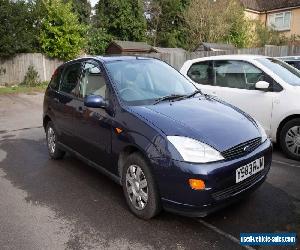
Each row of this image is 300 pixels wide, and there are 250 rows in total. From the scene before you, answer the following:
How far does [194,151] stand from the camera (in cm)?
367

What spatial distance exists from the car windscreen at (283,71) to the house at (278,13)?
102ft

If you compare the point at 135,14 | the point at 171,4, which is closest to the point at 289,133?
the point at 135,14

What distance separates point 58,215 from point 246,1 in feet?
133

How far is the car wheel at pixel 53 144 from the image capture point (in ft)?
20.9

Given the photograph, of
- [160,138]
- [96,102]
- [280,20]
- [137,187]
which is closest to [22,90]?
[96,102]

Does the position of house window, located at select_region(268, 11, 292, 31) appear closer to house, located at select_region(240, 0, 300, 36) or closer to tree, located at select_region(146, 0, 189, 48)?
house, located at select_region(240, 0, 300, 36)

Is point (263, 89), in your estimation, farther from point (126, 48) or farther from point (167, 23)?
point (167, 23)

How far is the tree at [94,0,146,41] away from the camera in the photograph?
3281 cm

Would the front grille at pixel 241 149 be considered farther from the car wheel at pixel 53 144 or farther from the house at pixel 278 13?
the house at pixel 278 13

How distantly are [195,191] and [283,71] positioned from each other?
164 inches

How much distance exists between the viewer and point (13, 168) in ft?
20.5

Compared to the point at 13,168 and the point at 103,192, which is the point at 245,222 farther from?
the point at 13,168

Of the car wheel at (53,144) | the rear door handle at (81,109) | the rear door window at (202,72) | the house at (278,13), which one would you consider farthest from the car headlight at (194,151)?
the house at (278,13)

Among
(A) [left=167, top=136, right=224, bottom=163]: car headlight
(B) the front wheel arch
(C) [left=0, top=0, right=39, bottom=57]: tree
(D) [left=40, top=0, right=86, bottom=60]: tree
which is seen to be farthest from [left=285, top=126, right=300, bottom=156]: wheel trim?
(D) [left=40, top=0, right=86, bottom=60]: tree
